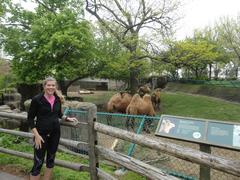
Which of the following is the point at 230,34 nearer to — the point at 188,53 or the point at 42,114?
the point at 188,53

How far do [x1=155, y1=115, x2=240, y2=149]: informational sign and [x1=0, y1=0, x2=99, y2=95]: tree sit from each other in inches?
428

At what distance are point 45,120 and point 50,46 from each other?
11.2 metres

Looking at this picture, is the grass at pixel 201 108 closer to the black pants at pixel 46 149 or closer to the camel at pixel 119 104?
the camel at pixel 119 104

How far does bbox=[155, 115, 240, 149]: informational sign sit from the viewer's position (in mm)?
3569

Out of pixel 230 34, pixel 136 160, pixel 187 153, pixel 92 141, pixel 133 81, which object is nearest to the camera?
pixel 187 153

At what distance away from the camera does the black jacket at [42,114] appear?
3.66 meters

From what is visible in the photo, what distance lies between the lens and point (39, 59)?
50.6 ft

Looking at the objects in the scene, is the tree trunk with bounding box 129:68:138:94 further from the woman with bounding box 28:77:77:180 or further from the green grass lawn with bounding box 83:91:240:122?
the woman with bounding box 28:77:77:180

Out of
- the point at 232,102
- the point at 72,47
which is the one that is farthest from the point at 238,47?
the point at 72,47

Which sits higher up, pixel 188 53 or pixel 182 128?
pixel 188 53

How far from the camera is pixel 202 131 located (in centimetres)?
381

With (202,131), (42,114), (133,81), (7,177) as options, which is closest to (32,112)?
(42,114)

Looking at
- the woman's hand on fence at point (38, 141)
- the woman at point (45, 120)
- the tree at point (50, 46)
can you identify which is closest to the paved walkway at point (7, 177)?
the woman at point (45, 120)

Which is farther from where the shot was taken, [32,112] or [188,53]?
[188,53]
